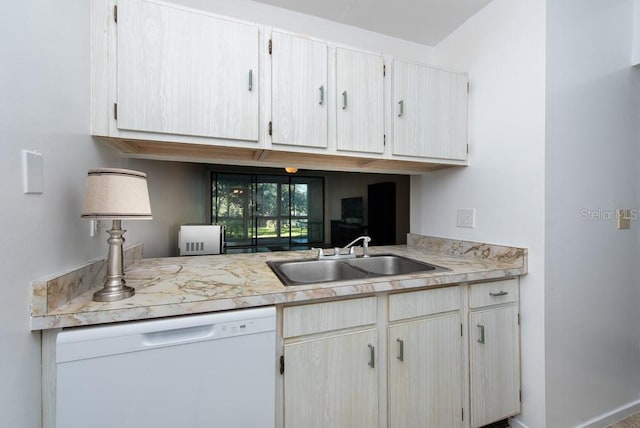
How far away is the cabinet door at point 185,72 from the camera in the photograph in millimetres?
1132

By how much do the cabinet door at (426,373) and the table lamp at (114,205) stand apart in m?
1.10

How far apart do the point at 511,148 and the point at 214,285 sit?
1.72 meters

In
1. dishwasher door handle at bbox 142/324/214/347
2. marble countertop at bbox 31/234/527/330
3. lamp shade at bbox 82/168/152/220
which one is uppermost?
lamp shade at bbox 82/168/152/220

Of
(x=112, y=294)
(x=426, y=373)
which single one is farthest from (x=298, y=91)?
(x=426, y=373)

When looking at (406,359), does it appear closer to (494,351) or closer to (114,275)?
(494,351)

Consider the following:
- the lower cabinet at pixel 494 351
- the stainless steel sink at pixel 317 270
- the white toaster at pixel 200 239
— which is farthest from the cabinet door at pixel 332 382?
the white toaster at pixel 200 239

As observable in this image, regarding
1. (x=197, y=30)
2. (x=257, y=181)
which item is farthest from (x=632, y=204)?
(x=197, y=30)

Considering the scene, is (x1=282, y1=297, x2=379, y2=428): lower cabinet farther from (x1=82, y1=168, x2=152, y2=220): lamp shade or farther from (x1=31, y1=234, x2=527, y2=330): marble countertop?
(x1=82, y1=168, x2=152, y2=220): lamp shade

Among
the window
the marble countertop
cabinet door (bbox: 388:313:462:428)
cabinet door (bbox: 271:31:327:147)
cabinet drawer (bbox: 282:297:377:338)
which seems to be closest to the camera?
the marble countertop

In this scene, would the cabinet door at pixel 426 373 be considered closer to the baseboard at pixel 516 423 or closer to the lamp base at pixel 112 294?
the baseboard at pixel 516 423

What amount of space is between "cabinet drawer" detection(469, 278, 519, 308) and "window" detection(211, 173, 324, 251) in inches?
43.2

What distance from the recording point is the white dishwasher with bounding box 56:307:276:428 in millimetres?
781

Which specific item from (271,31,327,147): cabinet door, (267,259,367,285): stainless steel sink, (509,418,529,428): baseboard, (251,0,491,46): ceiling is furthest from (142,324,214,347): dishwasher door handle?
(251,0,491,46): ceiling

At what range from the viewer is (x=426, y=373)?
126 centimetres
